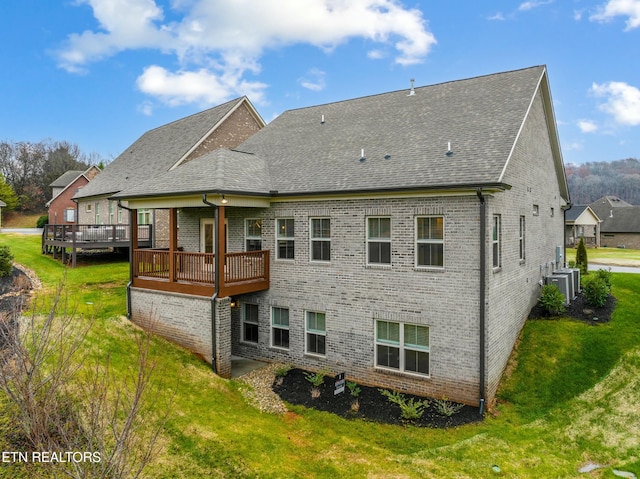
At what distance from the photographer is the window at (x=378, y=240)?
11.4 m

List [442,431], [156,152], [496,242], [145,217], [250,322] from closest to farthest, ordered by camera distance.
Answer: [442,431], [496,242], [250,322], [145,217], [156,152]

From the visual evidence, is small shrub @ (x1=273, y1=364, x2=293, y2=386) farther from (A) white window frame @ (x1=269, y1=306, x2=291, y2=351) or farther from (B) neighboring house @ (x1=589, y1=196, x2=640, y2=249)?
(B) neighboring house @ (x1=589, y1=196, x2=640, y2=249)

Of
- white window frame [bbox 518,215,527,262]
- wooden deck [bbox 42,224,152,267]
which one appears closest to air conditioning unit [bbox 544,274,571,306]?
white window frame [bbox 518,215,527,262]

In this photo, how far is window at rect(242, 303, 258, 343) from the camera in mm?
13977

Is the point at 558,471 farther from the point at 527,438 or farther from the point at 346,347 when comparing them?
the point at 346,347

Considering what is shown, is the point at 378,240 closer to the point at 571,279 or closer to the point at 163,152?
the point at 571,279

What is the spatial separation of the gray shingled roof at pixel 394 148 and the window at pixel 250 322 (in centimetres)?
424

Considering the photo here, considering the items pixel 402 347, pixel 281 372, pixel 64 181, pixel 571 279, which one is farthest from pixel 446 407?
pixel 64 181

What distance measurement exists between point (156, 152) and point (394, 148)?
59.6 ft

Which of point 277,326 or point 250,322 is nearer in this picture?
point 277,326

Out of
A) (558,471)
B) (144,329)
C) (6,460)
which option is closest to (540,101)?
(558,471)

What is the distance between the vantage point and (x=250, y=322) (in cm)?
1405

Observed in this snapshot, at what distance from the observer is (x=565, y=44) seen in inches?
698

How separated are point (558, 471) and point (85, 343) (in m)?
11.0
